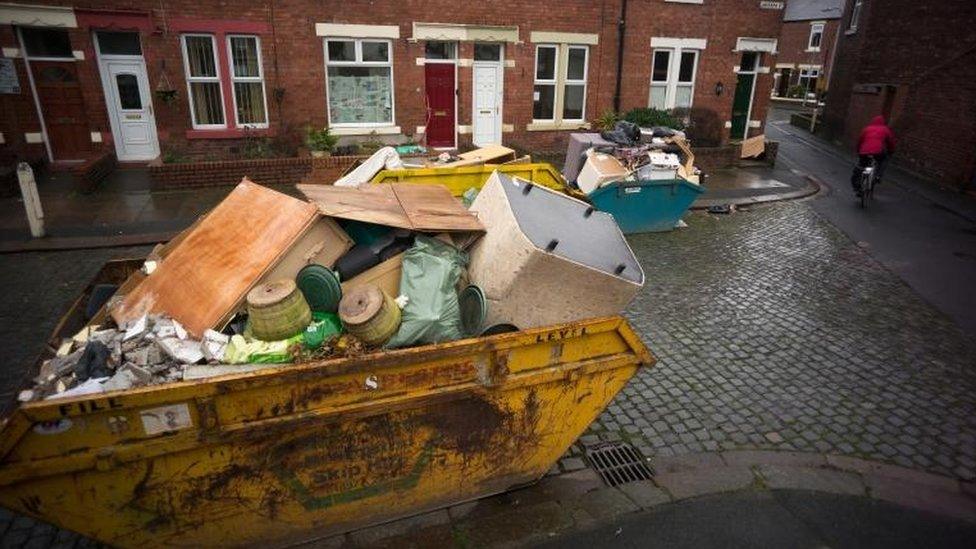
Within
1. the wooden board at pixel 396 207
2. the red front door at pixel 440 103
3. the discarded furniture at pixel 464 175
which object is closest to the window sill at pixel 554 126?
the red front door at pixel 440 103

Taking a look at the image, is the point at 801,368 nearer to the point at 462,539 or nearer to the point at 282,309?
the point at 462,539

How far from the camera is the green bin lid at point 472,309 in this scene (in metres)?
3.70

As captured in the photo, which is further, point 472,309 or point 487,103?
point 487,103

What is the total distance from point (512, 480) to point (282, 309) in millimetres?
1939

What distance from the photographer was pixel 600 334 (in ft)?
11.7

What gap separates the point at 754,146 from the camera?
16.2 m

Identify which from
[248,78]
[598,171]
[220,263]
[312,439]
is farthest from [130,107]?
[312,439]

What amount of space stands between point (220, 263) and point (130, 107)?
11474mm

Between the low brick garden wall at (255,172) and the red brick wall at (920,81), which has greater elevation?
the red brick wall at (920,81)

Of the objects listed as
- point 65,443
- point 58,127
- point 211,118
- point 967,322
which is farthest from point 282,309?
point 58,127

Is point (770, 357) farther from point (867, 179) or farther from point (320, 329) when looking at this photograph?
point (867, 179)

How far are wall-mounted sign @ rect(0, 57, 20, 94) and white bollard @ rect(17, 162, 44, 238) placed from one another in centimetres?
499

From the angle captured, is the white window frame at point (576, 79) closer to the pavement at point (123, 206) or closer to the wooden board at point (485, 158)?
the pavement at point (123, 206)

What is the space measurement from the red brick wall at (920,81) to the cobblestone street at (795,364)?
28.1 ft
